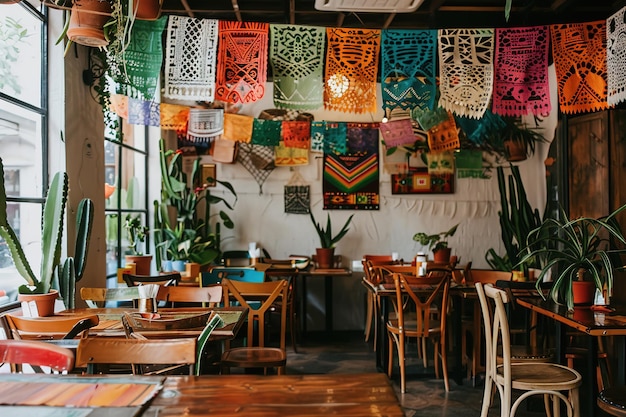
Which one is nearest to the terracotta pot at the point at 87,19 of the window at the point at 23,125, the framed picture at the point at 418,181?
the window at the point at 23,125

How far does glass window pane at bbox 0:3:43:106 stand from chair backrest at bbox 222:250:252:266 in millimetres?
3684

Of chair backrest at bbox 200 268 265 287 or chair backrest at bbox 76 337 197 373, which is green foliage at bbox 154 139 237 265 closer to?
chair backrest at bbox 200 268 265 287

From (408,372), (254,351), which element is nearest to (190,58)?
(254,351)

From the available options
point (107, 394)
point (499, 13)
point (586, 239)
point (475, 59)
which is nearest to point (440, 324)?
point (586, 239)

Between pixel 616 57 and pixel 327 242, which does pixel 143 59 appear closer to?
pixel 616 57

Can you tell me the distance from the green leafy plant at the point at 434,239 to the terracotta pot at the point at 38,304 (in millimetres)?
4540

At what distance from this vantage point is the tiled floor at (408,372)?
13.5 feet

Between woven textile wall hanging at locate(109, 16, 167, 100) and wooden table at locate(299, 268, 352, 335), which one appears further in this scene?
wooden table at locate(299, 268, 352, 335)

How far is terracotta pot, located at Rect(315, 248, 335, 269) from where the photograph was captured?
270 inches

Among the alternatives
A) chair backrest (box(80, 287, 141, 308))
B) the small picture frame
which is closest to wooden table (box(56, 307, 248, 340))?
chair backrest (box(80, 287, 141, 308))

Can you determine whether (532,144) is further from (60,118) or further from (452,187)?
(60,118)

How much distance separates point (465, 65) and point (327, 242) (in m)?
3.25

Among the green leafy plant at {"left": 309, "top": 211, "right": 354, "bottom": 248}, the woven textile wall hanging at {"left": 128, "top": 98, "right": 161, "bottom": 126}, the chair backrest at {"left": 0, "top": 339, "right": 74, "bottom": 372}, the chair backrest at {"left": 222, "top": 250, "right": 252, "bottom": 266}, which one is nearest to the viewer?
the chair backrest at {"left": 0, "top": 339, "right": 74, "bottom": 372}

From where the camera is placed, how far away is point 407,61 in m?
4.23
